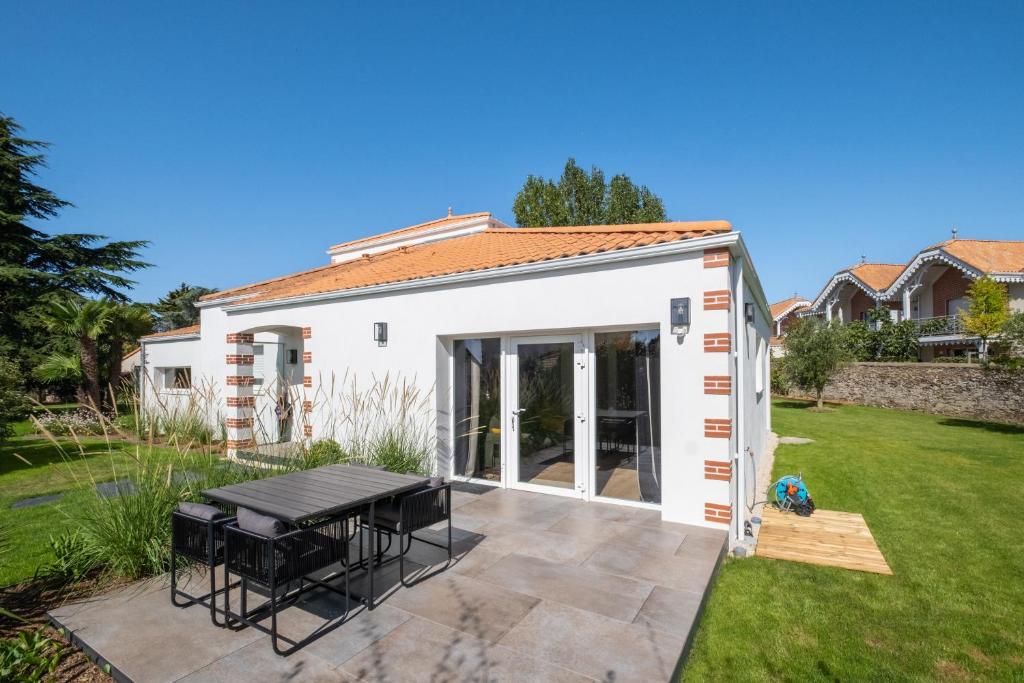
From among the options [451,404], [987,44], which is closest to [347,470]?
[451,404]

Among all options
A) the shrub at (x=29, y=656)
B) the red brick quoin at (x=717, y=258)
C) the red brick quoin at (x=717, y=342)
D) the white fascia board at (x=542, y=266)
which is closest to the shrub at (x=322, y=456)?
the white fascia board at (x=542, y=266)

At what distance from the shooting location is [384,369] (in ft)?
29.2

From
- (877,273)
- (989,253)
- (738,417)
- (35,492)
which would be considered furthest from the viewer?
(877,273)

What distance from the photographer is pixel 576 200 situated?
1219 inches

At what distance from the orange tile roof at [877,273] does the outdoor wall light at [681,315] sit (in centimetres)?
3373

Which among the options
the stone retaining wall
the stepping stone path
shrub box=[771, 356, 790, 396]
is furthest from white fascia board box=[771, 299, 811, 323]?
the stepping stone path

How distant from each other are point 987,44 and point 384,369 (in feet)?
54.9

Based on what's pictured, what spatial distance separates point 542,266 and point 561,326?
92cm

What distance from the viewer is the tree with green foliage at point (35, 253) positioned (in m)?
21.3

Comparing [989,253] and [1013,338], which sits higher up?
[989,253]

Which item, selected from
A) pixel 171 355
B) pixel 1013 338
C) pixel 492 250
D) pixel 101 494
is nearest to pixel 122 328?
pixel 171 355

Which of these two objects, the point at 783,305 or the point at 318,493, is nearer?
the point at 318,493

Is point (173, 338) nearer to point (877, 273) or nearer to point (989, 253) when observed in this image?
point (989, 253)

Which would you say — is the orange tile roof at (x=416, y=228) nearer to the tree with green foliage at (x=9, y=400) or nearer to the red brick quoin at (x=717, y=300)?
the red brick quoin at (x=717, y=300)
